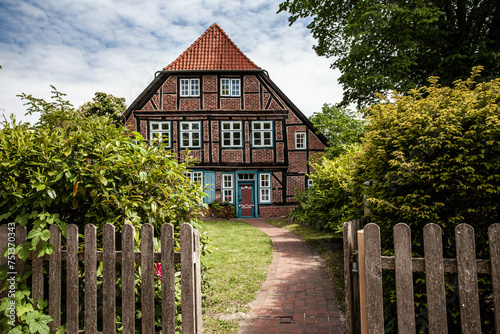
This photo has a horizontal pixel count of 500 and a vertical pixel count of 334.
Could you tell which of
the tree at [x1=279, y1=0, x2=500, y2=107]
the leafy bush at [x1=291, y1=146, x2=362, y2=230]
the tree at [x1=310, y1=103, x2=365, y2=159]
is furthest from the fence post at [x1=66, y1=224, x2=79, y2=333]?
the tree at [x1=310, y1=103, x2=365, y2=159]

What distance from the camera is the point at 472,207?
→ 2748 mm

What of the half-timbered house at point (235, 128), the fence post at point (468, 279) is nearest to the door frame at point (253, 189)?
the half-timbered house at point (235, 128)

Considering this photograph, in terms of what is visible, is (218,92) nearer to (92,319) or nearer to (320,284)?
(320,284)

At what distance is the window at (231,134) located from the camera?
19.2m

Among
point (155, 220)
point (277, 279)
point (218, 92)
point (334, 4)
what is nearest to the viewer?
point (155, 220)

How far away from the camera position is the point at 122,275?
2533 millimetres

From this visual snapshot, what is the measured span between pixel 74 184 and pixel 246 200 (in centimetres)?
1717

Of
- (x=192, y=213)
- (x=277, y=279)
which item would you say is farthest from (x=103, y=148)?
(x=277, y=279)

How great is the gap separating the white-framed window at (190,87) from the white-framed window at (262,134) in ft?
12.3

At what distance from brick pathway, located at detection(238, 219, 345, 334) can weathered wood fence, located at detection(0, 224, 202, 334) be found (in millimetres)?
1299

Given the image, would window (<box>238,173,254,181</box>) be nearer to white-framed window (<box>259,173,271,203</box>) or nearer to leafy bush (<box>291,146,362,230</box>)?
white-framed window (<box>259,173,271,203</box>)

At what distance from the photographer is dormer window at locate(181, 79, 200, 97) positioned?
19141 mm

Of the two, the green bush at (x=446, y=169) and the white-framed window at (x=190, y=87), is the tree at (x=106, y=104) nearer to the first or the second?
the white-framed window at (x=190, y=87)

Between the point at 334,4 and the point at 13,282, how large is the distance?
1271cm
